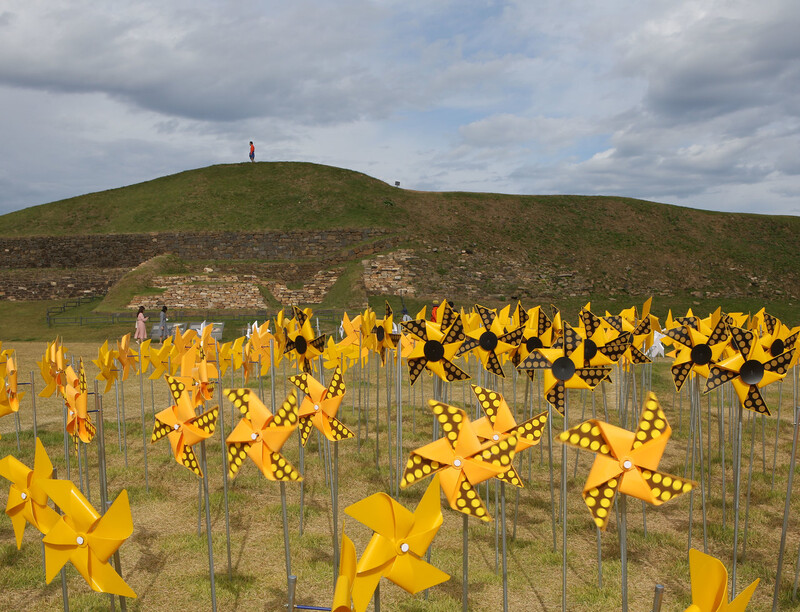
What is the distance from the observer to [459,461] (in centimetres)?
422

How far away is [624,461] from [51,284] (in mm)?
38902

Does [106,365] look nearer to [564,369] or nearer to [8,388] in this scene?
[8,388]

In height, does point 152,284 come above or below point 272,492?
above

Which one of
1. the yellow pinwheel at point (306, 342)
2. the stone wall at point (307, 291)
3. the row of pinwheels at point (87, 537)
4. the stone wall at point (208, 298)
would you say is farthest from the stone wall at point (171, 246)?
the row of pinwheels at point (87, 537)

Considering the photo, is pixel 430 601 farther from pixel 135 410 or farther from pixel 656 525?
pixel 135 410

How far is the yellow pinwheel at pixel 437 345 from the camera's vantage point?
22.0ft

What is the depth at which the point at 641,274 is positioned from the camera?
4206cm

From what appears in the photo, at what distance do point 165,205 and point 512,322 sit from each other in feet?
141

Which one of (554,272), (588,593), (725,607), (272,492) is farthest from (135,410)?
(554,272)

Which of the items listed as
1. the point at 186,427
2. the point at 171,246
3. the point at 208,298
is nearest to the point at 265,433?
the point at 186,427

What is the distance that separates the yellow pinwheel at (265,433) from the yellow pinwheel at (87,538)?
4.06 ft

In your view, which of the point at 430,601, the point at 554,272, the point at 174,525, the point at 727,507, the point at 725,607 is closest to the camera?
the point at 725,607

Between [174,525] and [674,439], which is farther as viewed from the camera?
[674,439]

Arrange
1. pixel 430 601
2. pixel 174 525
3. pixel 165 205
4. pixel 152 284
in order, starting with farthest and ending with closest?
pixel 165 205
pixel 152 284
pixel 174 525
pixel 430 601
